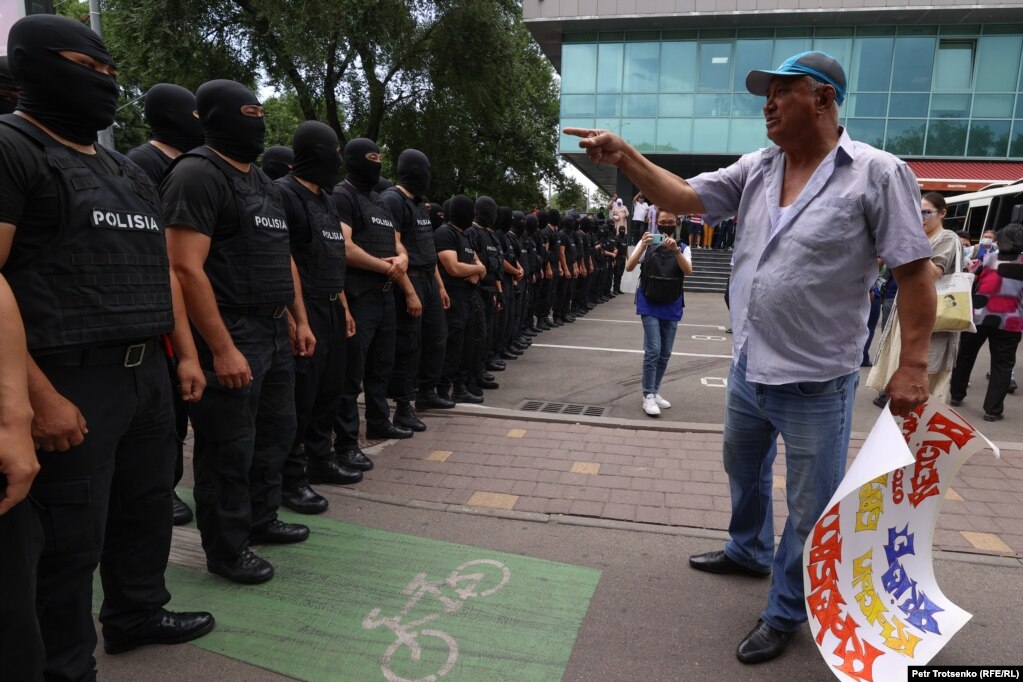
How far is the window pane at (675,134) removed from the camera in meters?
26.4

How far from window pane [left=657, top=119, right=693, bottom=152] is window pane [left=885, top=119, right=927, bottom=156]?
7.08 metres

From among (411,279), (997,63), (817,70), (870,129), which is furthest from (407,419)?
(997,63)

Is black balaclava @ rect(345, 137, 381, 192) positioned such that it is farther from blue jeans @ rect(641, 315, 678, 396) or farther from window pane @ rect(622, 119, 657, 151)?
window pane @ rect(622, 119, 657, 151)

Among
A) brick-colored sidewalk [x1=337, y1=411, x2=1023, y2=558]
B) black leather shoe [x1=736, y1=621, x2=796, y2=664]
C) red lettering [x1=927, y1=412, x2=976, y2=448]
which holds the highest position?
red lettering [x1=927, y1=412, x2=976, y2=448]

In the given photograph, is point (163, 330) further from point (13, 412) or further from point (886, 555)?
point (886, 555)

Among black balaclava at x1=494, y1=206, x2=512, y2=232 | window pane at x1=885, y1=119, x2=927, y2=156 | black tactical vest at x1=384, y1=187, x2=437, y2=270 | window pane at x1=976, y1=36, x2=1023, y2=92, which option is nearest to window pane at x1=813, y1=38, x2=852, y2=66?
window pane at x1=885, y1=119, x2=927, y2=156

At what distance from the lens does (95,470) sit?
2.09 metres

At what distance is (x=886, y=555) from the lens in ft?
8.09

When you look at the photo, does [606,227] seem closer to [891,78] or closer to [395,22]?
[395,22]

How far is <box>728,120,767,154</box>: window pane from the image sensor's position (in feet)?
84.7

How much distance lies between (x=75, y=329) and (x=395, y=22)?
17.9m

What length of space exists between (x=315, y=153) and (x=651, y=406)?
372cm

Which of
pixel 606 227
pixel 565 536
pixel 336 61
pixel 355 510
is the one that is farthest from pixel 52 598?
pixel 336 61

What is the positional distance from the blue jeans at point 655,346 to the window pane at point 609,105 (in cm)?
2274
